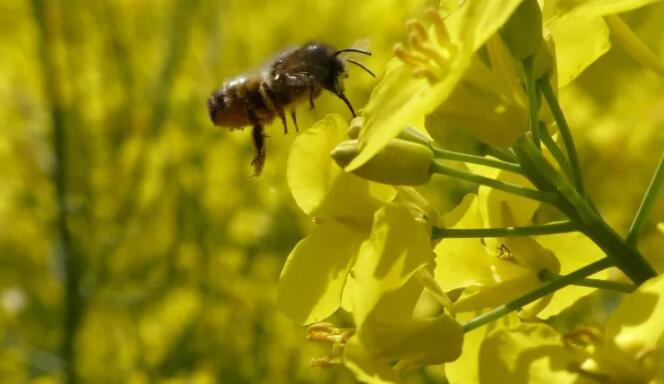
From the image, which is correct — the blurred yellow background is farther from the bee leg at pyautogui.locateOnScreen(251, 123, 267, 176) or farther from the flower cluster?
the flower cluster

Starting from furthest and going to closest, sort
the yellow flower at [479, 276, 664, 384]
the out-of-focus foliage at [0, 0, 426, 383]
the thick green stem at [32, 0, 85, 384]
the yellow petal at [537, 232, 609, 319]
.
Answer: the out-of-focus foliage at [0, 0, 426, 383] → the thick green stem at [32, 0, 85, 384] → the yellow petal at [537, 232, 609, 319] → the yellow flower at [479, 276, 664, 384]

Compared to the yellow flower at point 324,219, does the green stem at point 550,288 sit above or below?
below


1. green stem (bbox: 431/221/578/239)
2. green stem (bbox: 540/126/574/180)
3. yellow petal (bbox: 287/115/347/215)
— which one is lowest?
green stem (bbox: 431/221/578/239)

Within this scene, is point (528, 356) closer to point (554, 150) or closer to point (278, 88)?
point (554, 150)

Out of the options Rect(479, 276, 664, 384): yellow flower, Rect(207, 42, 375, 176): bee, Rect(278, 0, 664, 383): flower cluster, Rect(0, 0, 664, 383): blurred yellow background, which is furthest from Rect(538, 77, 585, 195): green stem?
Rect(0, 0, 664, 383): blurred yellow background

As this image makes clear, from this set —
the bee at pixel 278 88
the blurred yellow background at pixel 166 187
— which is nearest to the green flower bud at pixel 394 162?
the bee at pixel 278 88

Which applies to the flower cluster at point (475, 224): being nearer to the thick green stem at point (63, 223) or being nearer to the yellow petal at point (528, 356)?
the yellow petal at point (528, 356)
